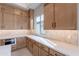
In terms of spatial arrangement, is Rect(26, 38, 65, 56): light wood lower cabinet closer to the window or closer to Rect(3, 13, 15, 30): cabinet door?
the window

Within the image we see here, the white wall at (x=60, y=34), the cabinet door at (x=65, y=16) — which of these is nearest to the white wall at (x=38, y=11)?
the white wall at (x=60, y=34)

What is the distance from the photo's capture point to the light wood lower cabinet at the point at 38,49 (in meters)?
1.06

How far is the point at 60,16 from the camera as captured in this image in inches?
45.7

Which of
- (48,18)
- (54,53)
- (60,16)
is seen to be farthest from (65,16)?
(54,53)

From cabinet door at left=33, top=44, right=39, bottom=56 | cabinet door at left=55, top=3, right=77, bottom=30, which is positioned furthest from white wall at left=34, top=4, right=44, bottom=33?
cabinet door at left=33, top=44, right=39, bottom=56

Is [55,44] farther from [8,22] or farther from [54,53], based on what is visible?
[8,22]

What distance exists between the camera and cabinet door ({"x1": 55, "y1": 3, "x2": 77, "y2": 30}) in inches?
43.2

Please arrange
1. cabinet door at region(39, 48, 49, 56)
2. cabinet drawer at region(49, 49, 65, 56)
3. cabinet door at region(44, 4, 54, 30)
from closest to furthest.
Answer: cabinet drawer at region(49, 49, 65, 56) < cabinet door at region(39, 48, 49, 56) < cabinet door at region(44, 4, 54, 30)

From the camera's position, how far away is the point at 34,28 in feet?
3.85

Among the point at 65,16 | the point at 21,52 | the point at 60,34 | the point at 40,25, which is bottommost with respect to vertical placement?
the point at 21,52

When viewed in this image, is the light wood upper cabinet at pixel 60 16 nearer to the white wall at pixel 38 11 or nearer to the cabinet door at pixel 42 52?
the white wall at pixel 38 11

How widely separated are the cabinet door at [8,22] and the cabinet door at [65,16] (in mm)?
550

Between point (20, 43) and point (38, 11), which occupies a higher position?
point (38, 11)

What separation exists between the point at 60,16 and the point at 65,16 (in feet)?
0.20
